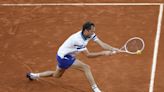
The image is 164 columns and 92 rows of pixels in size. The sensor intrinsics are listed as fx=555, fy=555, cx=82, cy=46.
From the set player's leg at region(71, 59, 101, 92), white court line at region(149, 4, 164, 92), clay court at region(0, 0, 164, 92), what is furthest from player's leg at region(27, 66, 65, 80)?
white court line at region(149, 4, 164, 92)

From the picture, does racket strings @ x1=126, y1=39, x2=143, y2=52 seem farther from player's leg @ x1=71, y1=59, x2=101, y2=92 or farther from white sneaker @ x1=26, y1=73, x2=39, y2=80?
white sneaker @ x1=26, y1=73, x2=39, y2=80

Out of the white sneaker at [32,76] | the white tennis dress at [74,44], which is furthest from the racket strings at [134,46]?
the white sneaker at [32,76]

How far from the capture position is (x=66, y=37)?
13820mm

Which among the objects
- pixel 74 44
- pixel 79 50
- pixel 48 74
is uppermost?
pixel 74 44

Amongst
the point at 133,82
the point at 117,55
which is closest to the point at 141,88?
the point at 133,82

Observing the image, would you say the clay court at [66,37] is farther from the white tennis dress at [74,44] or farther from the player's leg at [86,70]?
the white tennis dress at [74,44]

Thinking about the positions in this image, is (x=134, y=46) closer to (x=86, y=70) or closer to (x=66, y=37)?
(x=86, y=70)

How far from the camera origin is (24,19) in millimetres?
14789

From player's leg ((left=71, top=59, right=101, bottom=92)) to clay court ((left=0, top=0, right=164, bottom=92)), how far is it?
1.54 feet

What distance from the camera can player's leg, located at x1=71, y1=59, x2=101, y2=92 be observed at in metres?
11.1

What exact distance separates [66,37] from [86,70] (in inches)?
110

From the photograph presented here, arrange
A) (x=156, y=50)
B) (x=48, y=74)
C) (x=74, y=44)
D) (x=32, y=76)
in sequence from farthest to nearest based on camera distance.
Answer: (x=156, y=50), (x=32, y=76), (x=48, y=74), (x=74, y=44)

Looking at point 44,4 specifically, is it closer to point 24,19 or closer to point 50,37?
point 24,19

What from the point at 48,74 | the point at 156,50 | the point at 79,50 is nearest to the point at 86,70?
the point at 79,50
